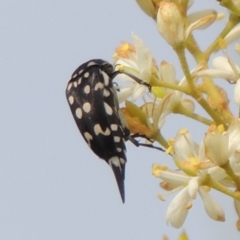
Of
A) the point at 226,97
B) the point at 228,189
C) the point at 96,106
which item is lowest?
the point at 228,189

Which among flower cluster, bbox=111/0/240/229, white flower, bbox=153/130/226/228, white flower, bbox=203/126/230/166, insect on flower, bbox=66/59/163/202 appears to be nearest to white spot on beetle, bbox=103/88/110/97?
insect on flower, bbox=66/59/163/202

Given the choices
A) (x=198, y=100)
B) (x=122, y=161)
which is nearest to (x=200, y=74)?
(x=198, y=100)

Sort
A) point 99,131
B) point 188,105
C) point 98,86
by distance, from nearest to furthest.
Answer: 1. point 188,105
2. point 99,131
3. point 98,86

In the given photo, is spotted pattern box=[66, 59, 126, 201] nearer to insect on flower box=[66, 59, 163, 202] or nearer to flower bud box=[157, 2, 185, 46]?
insect on flower box=[66, 59, 163, 202]

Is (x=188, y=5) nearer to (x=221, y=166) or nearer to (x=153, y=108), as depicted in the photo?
(x=153, y=108)

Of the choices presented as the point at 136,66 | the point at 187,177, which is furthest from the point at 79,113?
the point at 187,177

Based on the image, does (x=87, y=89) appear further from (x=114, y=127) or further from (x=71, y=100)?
(x=114, y=127)
